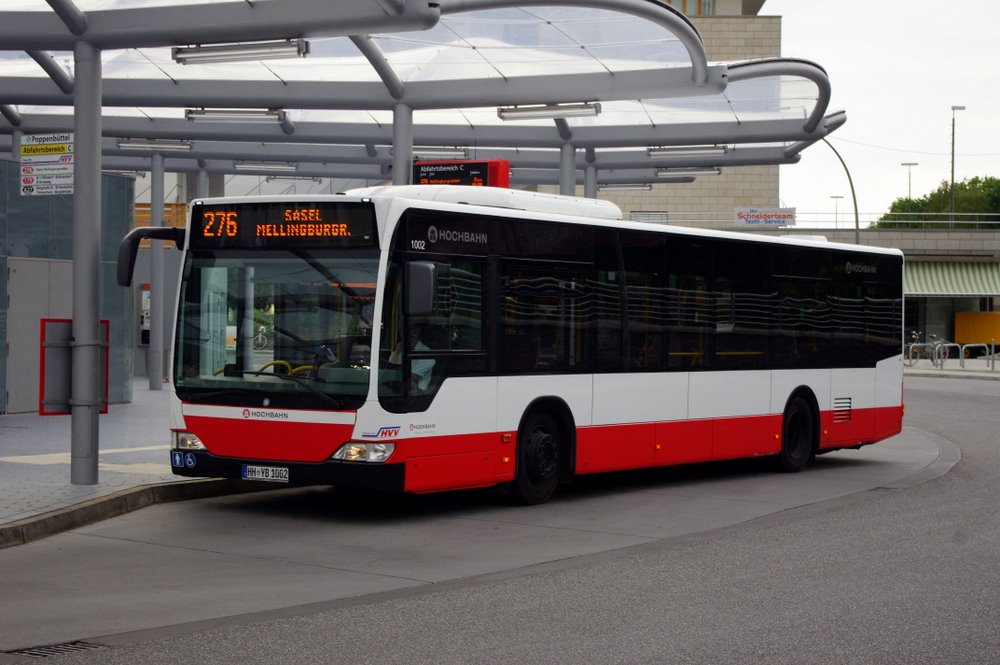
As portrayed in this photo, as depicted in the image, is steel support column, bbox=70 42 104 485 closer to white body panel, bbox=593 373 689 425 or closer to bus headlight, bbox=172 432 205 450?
bus headlight, bbox=172 432 205 450

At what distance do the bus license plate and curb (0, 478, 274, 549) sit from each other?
3.59ft

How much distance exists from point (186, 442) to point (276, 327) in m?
1.37

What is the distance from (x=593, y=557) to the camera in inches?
413

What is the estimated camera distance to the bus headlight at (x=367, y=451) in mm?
11773

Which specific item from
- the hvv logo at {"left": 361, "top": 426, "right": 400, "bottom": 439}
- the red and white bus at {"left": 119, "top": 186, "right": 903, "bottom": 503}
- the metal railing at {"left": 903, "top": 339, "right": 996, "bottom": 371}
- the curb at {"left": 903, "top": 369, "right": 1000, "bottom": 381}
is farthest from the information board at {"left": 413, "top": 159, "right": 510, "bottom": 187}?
the metal railing at {"left": 903, "top": 339, "right": 996, "bottom": 371}

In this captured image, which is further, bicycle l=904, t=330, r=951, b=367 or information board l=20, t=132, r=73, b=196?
bicycle l=904, t=330, r=951, b=367

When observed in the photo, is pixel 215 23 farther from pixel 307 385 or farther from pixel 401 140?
pixel 401 140

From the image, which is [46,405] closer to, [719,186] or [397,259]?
[397,259]

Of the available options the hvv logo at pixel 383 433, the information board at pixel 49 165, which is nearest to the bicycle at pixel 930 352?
the information board at pixel 49 165

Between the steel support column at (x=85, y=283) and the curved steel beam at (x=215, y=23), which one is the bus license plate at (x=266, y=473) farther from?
the curved steel beam at (x=215, y=23)

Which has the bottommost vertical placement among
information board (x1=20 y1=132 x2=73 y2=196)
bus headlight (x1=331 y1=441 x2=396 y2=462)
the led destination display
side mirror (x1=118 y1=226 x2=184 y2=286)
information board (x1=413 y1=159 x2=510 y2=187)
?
bus headlight (x1=331 y1=441 x2=396 y2=462)

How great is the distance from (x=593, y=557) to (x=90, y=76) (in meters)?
6.49

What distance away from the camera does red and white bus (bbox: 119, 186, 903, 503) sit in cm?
1193

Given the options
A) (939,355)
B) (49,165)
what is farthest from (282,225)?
(939,355)
